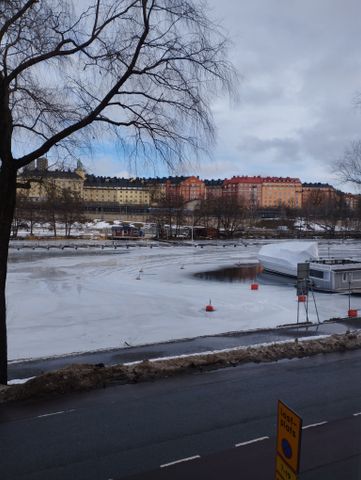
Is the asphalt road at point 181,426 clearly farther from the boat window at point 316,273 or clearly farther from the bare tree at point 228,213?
the bare tree at point 228,213

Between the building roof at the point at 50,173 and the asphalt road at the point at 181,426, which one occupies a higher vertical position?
the building roof at the point at 50,173

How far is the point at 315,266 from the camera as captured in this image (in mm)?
30422

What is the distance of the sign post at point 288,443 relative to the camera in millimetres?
3240

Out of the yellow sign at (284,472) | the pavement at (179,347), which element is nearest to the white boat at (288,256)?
the pavement at (179,347)

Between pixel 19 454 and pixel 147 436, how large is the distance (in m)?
1.81

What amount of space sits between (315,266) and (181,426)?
2463cm

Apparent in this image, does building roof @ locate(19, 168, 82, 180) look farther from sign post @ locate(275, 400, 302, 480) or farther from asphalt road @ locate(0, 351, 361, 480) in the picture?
sign post @ locate(275, 400, 302, 480)

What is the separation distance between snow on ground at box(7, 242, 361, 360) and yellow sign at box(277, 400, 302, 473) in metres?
11.2

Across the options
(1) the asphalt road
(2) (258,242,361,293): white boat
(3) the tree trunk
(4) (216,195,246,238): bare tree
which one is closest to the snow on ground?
(2) (258,242,361,293): white boat

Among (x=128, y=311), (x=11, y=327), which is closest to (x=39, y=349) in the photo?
(x=11, y=327)

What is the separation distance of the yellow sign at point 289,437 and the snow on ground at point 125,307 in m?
11.2

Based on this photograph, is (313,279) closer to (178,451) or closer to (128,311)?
(128,311)

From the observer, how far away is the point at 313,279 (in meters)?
29.6

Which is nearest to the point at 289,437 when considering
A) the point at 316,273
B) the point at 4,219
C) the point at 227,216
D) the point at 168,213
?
the point at 4,219
